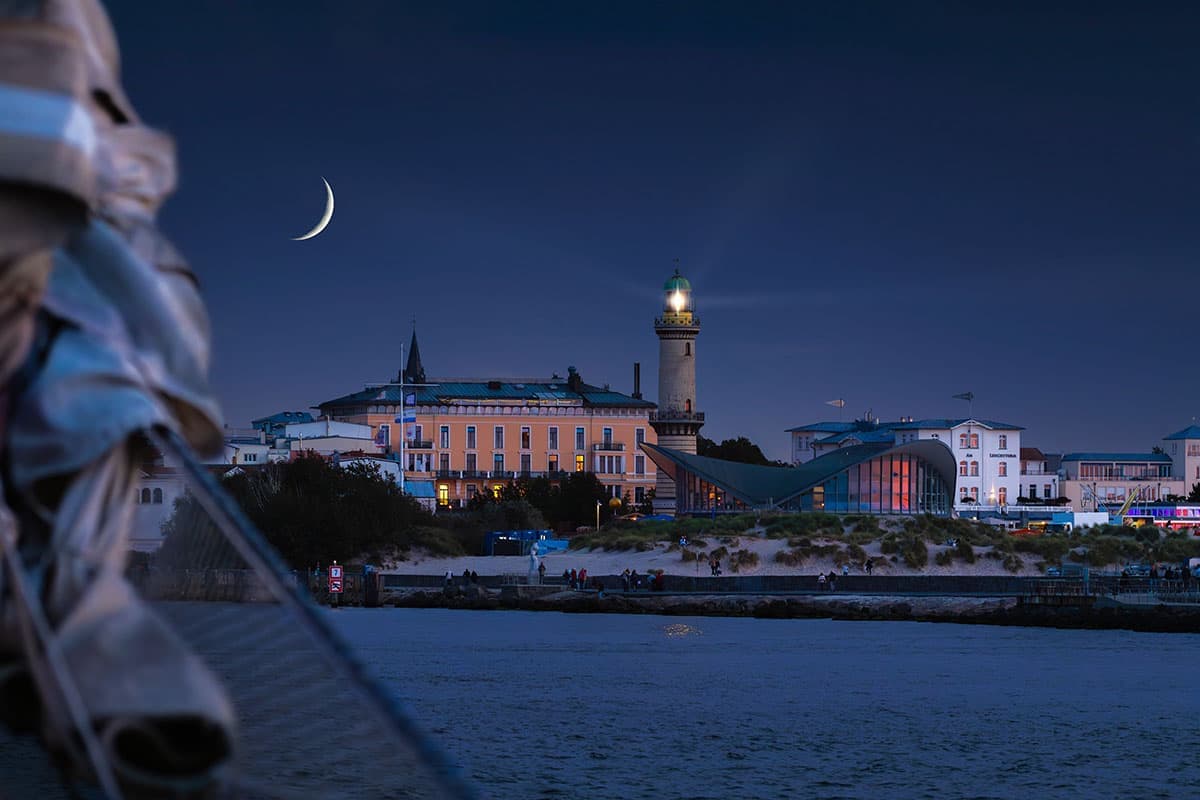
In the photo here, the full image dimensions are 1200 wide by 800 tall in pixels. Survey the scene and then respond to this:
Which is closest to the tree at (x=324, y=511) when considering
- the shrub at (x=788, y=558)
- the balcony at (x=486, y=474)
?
the shrub at (x=788, y=558)

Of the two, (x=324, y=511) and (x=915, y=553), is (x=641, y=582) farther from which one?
(x=324, y=511)

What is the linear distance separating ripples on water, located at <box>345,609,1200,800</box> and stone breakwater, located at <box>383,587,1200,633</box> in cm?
111

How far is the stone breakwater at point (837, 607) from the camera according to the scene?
40.2m

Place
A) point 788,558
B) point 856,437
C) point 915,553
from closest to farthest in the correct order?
1. point 915,553
2. point 788,558
3. point 856,437

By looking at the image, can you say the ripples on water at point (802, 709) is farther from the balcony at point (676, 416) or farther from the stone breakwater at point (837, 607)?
the balcony at point (676, 416)

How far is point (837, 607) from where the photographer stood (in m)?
43.6

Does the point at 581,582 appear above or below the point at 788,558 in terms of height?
below

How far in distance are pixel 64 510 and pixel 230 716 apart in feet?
0.99

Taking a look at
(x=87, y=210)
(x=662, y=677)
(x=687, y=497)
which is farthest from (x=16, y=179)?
(x=687, y=497)

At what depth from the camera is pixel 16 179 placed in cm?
177

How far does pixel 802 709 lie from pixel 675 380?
56.3 meters

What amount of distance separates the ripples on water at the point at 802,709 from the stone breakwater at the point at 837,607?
1.11m

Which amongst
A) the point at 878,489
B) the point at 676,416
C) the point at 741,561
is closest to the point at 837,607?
the point at 741,561

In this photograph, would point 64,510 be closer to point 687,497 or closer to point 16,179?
point 16,179
